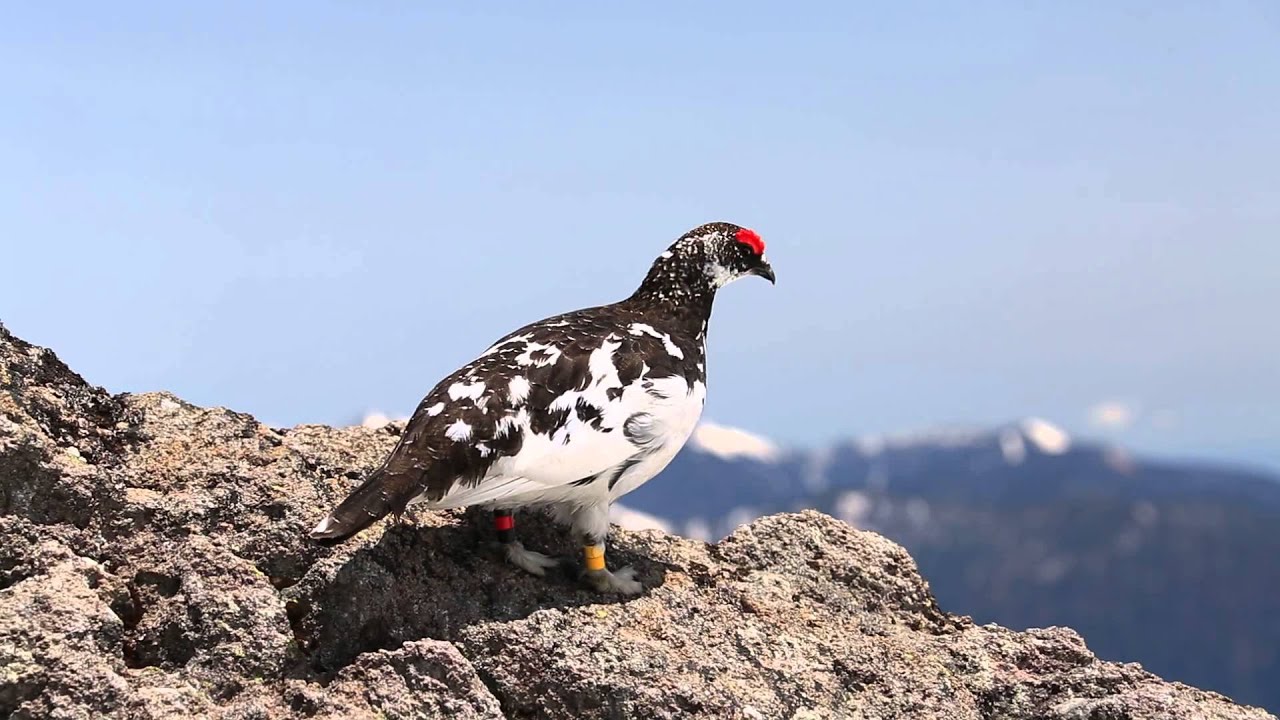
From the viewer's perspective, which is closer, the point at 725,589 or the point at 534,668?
the point at 534,668

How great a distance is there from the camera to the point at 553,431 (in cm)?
721

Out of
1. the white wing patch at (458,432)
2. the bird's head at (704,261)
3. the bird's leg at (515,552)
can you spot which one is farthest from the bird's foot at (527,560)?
the bird's head at (704,261)

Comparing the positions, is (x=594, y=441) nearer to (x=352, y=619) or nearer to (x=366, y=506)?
(x=366, y=506)

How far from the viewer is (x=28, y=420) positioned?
6859 mm

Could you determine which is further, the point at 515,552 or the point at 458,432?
the point at 515,552

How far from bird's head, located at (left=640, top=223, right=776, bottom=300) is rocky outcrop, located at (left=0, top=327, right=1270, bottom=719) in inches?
75.1

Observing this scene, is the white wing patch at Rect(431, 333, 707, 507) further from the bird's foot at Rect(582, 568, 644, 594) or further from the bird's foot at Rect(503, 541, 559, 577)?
the bird's foot at Rect(582, 568, 644, 594)

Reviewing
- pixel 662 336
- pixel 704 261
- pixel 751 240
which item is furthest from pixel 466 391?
pixel 751 240

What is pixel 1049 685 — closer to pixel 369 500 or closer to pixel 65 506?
pixel 369 500

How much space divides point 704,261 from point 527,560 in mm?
2790

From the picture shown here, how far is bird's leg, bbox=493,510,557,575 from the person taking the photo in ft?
24.1

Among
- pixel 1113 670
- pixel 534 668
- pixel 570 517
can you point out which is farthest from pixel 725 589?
pixel 1113 670

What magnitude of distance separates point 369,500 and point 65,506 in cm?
160

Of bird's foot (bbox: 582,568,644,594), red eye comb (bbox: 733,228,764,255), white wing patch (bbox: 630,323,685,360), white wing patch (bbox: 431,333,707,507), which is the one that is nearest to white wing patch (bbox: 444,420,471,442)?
white wing patch (bbox: 431,333,707,507)
